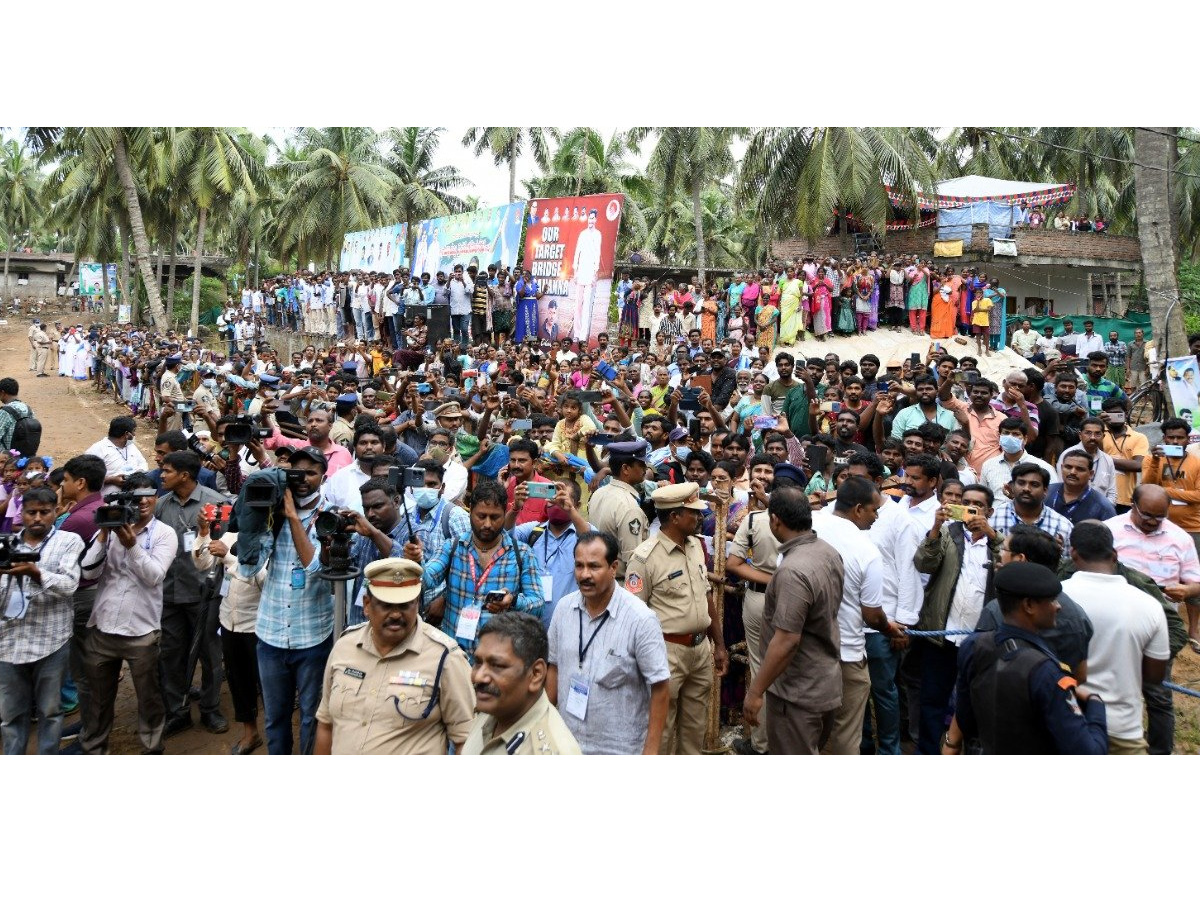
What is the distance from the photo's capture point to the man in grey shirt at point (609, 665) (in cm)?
345

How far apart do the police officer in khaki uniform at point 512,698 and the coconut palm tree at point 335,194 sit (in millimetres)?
29374

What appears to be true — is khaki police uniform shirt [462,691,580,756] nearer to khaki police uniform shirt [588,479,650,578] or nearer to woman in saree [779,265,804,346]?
khaki police uniform shirt [588,479,650,578]

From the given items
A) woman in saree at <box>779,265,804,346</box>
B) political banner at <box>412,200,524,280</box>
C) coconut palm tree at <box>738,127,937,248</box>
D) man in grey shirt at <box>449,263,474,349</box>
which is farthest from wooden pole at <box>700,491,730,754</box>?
coconut palm tree at <box>738,127,937,248</box>

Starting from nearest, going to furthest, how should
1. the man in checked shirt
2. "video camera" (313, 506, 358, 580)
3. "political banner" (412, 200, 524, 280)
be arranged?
1. "video camera" (313, 506, 358, 580)
2. the man in checked shirt
3. "political banner" (412, 200, 524, 280)

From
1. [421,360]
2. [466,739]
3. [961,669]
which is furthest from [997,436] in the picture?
[421,360]

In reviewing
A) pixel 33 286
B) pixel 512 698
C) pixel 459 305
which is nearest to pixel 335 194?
pixel 459 305

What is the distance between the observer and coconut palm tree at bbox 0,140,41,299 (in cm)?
4709

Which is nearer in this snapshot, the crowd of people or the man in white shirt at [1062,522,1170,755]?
the crowd of people

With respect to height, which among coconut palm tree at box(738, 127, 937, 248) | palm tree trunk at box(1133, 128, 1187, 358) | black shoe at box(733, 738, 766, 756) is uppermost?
coconut palm tree at box(738, 127, 937, 248)

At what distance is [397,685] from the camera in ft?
10.2

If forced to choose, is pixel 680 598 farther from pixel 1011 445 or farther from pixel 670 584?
pixel 1011 445

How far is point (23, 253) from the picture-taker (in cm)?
5009

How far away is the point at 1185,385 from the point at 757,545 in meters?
Answer: 6.82

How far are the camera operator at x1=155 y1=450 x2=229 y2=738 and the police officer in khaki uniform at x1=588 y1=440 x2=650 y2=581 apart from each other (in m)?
2.34
